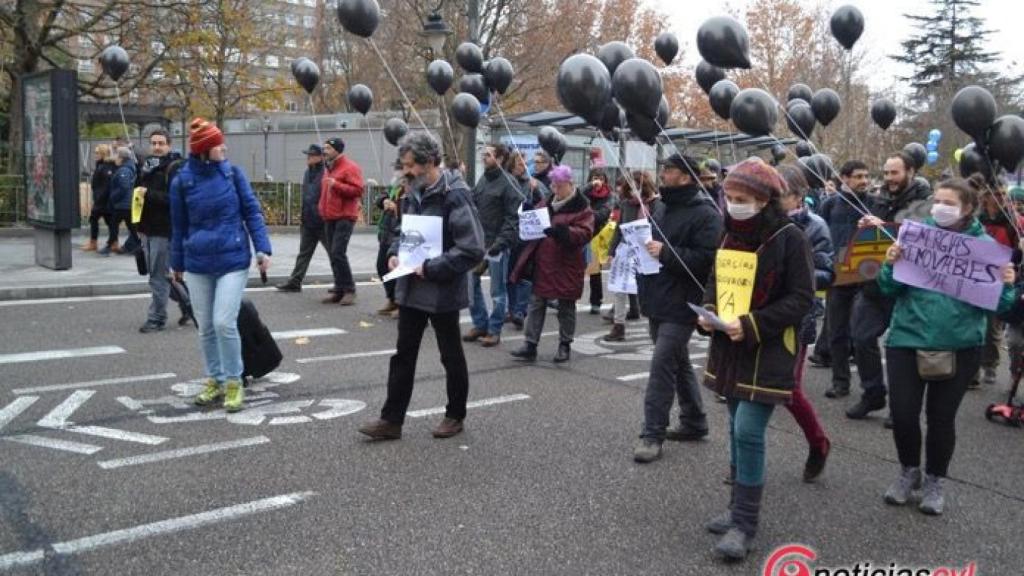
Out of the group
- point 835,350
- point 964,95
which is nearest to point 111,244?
point 835,350

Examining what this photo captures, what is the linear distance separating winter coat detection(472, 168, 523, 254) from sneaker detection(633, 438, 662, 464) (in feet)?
12.2

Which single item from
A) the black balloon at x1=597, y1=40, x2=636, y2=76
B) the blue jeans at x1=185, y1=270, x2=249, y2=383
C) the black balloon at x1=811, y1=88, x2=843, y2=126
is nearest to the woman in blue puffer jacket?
the blue jeans at x1=185, y1=270, x2=249, y2=383

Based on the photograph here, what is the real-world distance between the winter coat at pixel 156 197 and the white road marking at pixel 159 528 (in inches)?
194

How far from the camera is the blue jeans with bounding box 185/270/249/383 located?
5.91 meters

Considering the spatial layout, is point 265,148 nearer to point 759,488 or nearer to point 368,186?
point 368,186

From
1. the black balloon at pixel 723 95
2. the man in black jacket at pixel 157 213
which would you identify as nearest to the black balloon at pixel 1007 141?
the black balloon at pixel 723 95

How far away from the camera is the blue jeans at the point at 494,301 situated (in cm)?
891

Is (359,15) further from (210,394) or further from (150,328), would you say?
(210,394)

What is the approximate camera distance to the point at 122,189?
14039mm

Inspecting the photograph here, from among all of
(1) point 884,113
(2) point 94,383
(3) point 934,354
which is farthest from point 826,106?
(2) point 94,383

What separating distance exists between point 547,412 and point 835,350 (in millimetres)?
2501

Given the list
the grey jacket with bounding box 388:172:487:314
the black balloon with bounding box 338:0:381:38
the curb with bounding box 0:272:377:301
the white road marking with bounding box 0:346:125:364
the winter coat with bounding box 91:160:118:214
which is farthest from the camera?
the winter coat with bounding box 91:160:118:214

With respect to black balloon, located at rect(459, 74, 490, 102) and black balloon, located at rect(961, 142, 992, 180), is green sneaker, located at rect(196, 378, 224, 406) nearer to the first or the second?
black balloon, located at rect(961, 142, 992, 180)

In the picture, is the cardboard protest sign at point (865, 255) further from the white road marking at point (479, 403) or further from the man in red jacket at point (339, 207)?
the man in red jacket at point (339, 207)
